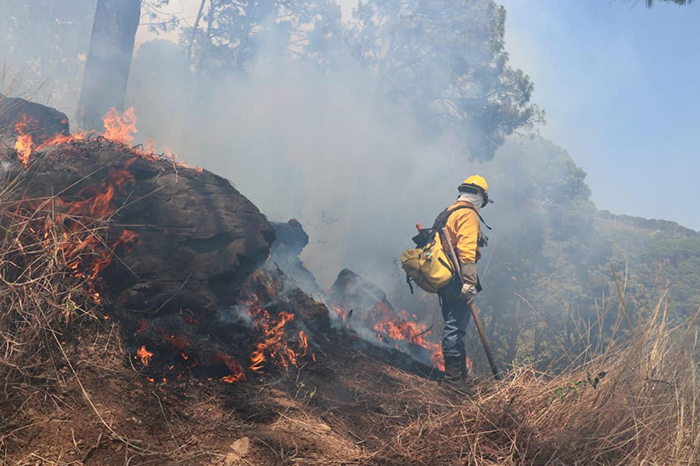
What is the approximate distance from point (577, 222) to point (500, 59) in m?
7.94

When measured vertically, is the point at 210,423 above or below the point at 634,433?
below

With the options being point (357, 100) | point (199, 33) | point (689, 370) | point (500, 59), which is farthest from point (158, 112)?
point (689, 370)

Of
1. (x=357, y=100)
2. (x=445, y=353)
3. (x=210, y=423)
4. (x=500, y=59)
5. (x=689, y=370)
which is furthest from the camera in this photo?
(x=357, y=100)

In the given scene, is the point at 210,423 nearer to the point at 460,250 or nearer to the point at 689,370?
the point at 689,370

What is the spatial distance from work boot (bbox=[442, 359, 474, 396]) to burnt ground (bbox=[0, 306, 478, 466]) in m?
0.97

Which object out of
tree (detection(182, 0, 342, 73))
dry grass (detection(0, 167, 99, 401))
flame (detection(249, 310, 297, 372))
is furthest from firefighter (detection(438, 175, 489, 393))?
tree (detection(182, 0, 342, 73))

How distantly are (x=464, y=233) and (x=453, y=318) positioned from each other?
40.6 inches

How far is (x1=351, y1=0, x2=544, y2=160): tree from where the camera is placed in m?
16.0

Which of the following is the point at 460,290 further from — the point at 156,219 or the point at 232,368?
the point at 156,219

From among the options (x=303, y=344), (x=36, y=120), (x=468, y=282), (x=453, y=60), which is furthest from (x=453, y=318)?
(x=453, y=60)

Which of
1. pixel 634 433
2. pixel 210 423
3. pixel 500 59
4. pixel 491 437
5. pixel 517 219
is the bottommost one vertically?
pixel 210 423

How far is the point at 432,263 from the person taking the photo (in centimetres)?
528

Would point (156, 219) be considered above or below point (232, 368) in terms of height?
above

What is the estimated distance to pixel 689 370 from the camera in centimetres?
268
